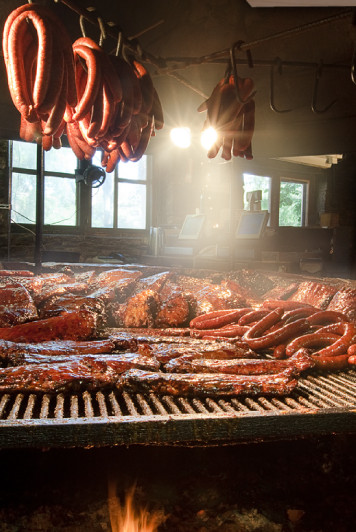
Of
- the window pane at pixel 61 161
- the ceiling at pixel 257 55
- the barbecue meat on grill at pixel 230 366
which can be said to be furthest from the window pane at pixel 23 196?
the barbecue meat on grill at pixel 230 366

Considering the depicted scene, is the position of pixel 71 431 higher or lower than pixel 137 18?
lower

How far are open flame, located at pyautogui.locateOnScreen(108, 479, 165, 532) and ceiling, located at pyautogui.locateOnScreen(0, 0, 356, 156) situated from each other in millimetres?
3147

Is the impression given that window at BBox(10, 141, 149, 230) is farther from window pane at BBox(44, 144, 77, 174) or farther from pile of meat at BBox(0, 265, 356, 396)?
pile of meat at BBox(0, 265, 356, 396)

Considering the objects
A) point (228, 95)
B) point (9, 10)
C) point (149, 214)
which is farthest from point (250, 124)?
point (149, 214)

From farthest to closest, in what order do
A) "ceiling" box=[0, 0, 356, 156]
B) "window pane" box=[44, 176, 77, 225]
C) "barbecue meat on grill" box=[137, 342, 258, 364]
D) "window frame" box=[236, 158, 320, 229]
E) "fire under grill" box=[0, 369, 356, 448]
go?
"window frame" box=[236, 158, 320, 229], "window pane" box=[44, 176, 77, 225], "ceiling" box=[0, 0, 356, 156], "barbecue meat on grill" box=[137, 342, 258, 364], "fire under grill" box=[0, 369, 356, 448]

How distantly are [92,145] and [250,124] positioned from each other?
1.62 metres

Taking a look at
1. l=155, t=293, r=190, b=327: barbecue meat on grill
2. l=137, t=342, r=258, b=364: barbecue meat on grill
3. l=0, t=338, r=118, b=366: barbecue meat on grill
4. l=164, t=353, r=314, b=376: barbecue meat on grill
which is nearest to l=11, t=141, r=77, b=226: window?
l=155, t=293, r=190, b=327: barbecue meat on grill

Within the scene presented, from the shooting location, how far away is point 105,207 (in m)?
11.1

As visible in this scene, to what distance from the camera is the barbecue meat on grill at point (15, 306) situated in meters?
3.01

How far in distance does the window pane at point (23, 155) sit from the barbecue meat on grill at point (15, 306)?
726cm

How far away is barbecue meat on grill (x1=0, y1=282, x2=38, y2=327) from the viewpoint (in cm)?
301

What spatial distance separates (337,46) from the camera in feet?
11.8

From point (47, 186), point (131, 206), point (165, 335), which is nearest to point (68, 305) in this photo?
point (165, 335)

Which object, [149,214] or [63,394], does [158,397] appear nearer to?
[63,394]
